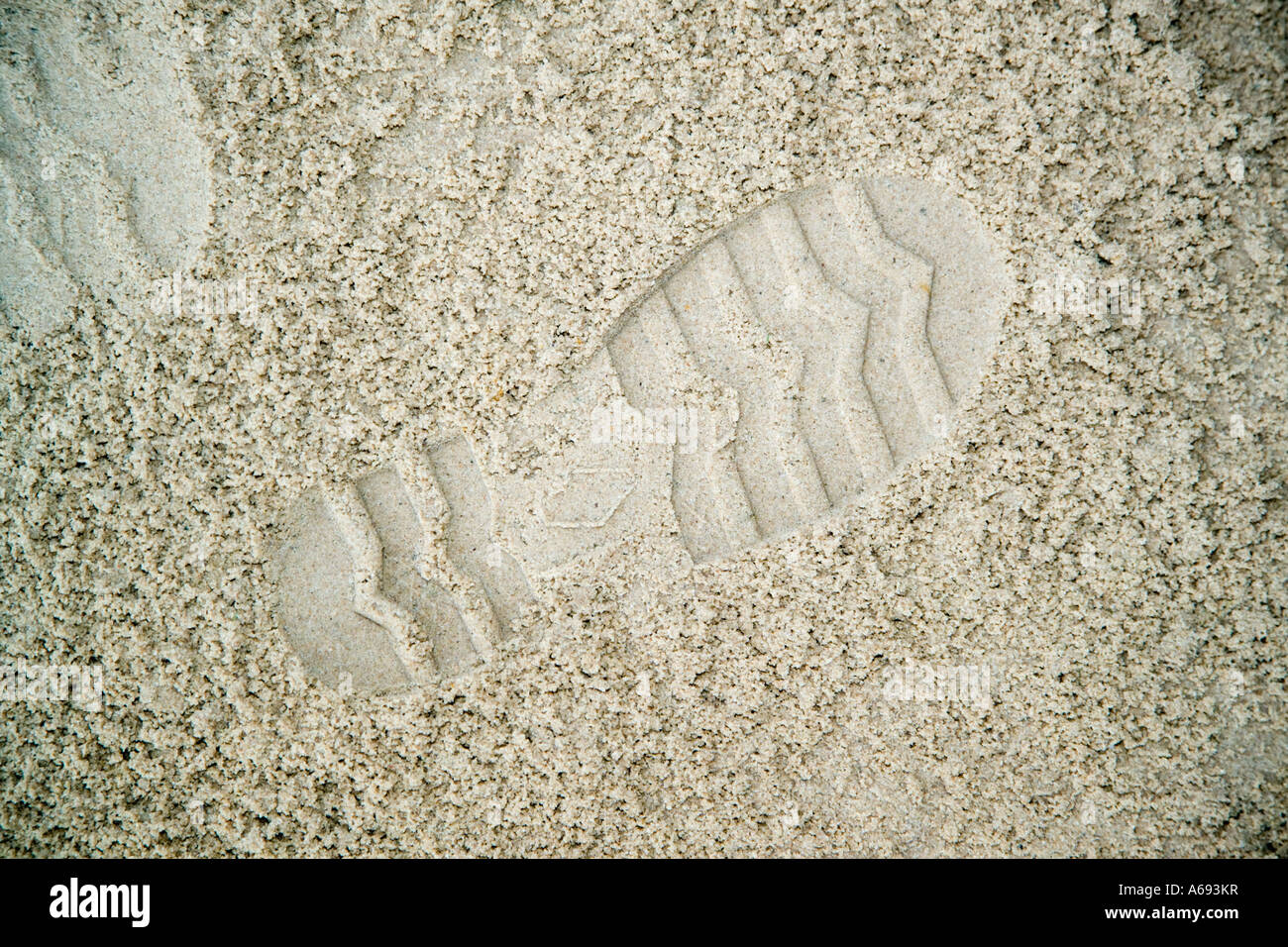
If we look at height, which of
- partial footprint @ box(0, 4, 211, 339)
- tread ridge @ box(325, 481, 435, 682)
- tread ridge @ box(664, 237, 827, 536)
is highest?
partial footprint @ box(0, 4, 211, 339)

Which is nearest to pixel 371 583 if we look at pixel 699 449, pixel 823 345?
pixel 699 449

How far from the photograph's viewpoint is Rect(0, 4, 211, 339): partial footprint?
3.02 feet

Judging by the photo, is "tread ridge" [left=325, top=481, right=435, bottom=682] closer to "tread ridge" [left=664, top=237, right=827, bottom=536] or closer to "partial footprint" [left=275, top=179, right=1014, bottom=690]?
"partial footprint" [left=275, top=179, right=1014, bottom=690]

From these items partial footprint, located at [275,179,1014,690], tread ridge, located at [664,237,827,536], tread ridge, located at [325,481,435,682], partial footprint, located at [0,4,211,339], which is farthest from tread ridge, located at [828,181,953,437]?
partial footprint, located at [0,4,211,339]

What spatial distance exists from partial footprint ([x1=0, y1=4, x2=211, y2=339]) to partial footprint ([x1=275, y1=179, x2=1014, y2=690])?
1.32 ft

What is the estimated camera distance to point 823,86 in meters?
0.91

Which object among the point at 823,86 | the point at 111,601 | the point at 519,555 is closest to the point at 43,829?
the point at 111,601

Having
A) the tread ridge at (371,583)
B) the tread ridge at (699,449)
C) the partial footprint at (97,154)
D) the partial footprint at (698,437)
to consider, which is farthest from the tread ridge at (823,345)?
the partial footprint at (97,154)

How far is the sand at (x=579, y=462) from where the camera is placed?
2.94 ft

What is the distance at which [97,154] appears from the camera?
927 millimetres

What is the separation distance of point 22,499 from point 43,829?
438 mm

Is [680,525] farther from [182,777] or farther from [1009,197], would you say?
[182,777]

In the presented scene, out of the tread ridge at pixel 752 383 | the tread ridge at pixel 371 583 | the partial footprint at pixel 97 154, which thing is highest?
the partial footprint at pixel 97 154

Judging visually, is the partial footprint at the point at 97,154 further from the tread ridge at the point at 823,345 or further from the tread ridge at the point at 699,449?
the tread ridge at the point at 823,345
